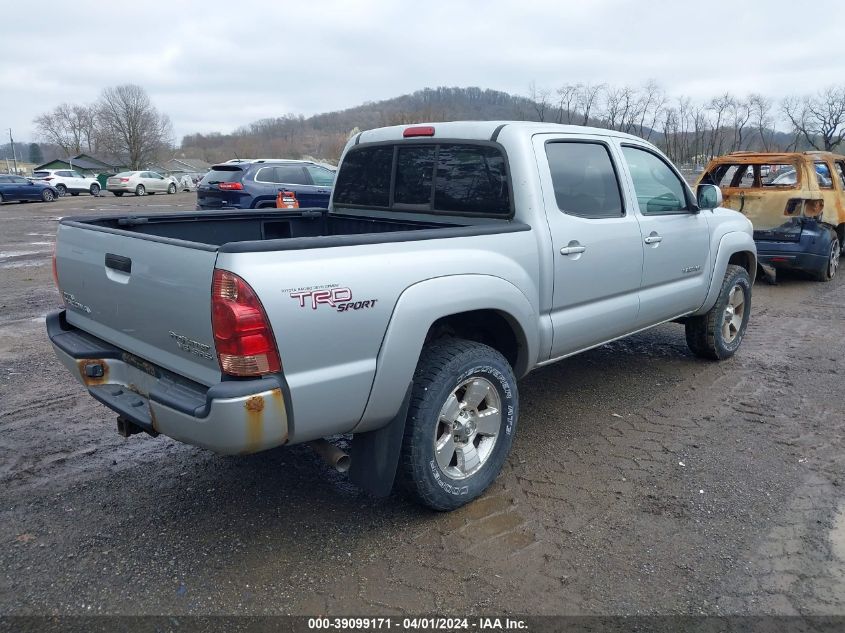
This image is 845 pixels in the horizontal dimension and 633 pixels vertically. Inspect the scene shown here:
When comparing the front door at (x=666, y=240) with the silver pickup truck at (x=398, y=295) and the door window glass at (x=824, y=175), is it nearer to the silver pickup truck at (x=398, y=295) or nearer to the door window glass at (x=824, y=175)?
the silver pickup truck at (x=398, y=295)

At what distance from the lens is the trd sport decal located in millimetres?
2551

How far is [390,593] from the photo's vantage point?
2766 millimetres

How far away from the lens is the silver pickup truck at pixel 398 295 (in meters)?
2.56

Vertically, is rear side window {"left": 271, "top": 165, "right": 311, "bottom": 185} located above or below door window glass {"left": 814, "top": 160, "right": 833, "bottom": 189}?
above

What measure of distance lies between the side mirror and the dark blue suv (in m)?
10.1

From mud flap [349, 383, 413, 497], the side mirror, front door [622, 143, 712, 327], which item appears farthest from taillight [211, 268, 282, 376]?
the side mirror

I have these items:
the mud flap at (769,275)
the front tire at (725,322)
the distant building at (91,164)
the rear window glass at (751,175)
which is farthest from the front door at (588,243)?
the distant building at (91,164)

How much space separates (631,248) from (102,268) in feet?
10.2

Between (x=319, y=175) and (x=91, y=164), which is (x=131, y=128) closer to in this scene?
(x=91, y=164)

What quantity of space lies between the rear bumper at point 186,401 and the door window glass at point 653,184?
3.05m

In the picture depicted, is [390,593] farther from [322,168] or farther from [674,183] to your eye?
[322,168]

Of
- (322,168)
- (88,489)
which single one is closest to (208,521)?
(88,489)

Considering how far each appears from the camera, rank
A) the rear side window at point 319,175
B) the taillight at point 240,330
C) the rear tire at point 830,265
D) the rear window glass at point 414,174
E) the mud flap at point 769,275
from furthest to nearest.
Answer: the rear side window at point 319,175 < the mud flap at point 769,275 < the rear tire at point 830,265 < the rear window glass at point 414,174 < the taillight at point 240,330

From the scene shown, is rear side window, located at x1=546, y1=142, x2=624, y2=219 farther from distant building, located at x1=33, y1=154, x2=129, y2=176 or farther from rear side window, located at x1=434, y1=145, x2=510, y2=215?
distant building, located at x1=33, y1=154, x2=129, y2=176
